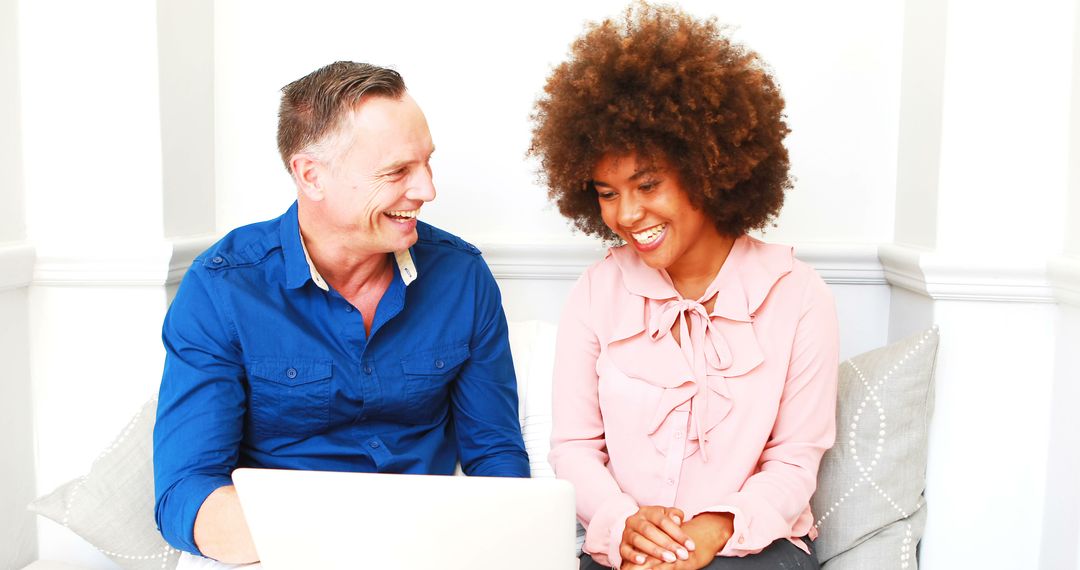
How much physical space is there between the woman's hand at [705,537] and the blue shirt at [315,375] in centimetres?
40

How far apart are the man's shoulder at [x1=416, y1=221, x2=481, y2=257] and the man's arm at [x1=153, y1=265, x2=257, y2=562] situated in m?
0.39

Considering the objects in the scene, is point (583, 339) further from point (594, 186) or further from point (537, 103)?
point (537, 103)

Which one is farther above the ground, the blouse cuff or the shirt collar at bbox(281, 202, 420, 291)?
the shirt collar at bbox(281, 202, 420, 291)

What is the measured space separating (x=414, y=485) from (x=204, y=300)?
2.55 feet

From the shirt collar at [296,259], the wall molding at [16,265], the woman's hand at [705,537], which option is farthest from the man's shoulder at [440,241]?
the wall molding at [16,265]

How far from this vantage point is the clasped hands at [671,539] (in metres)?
1.38

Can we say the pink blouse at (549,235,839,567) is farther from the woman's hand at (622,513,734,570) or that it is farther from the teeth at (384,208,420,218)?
the teeth at (384,208,420,218)

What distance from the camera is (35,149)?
Answer: 1996 millimetres

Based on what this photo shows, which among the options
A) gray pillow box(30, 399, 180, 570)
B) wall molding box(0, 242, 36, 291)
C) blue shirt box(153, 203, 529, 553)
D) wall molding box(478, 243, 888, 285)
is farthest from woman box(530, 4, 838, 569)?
wall molding box(0, 242, 36, 291)

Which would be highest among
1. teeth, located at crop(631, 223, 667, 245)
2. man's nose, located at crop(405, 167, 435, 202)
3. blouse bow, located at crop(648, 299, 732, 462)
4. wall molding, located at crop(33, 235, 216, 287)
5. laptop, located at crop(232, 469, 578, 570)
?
man's nose, located at crop(405, 167, 435, 202)

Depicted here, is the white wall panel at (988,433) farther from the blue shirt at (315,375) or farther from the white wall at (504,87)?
the blue shirt at (315,375)

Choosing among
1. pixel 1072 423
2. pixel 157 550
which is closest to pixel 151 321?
pixel 157 550

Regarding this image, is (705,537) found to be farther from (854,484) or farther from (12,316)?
(12,316)

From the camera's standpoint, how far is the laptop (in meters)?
0.99
